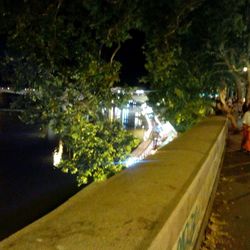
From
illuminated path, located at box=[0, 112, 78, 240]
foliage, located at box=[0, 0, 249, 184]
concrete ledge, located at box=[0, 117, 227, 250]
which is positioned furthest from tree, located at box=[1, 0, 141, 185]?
illuminated path, located at box=[0, 112, 78, 240]

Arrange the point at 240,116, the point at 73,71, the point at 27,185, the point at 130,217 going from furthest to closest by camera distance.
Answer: the point at 240,116 < the point at 27,185 < the point at 73,71 < the point at 130,217

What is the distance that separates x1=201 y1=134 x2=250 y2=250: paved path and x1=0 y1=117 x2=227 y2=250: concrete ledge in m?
0.84

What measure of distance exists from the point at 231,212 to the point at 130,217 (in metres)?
4.62

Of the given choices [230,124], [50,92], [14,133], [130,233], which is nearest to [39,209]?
[50,92]

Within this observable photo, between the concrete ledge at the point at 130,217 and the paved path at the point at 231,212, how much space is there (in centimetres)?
84

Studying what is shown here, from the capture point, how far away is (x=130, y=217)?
336cm

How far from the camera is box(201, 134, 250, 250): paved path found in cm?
612

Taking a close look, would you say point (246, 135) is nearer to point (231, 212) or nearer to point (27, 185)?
point (27, 185)

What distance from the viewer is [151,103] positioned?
1219 cm

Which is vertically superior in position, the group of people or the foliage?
the foliage

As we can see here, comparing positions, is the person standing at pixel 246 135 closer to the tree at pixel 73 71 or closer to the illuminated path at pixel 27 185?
the illuminated path at pixel 27 185

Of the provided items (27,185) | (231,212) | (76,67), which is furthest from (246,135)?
(76,67)

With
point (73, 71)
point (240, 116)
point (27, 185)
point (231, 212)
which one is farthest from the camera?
A: point (240, 116)

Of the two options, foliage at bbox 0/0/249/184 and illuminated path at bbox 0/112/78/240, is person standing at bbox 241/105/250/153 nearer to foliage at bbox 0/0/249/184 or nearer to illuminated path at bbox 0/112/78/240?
illuminated path at bbox 0/112/78/240
